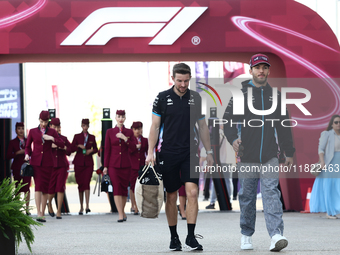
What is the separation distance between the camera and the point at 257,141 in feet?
20.3

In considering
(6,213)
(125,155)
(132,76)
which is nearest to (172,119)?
(6,213)

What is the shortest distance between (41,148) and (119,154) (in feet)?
4.58

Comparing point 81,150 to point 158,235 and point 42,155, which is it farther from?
point 158,235

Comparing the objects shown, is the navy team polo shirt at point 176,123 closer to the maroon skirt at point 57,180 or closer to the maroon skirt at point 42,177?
the maroon skirt at point 42,177

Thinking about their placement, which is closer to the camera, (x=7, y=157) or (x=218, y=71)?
(x=7, y=157)

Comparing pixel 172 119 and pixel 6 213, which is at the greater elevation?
pixel 172 119

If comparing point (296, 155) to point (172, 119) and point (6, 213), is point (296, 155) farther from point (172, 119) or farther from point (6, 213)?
point (6, 213)

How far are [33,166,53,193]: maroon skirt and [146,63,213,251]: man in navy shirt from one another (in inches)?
205

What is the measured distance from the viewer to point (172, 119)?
6207 millimetres

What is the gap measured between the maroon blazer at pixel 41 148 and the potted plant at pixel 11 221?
5.38 m

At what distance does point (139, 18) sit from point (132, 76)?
1929cm

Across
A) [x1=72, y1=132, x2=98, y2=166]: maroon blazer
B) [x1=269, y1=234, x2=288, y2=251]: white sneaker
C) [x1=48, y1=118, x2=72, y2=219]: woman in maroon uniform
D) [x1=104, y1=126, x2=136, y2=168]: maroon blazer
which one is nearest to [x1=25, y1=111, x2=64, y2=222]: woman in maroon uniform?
Answer: [x1=48, y1=118, x2=72, y2=219]: woman in maroon uniform

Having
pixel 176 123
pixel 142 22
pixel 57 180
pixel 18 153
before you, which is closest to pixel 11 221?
pixel 176 123

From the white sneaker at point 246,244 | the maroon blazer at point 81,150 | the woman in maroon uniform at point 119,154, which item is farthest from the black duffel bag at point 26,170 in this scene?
the white sneaker at point 246,244
